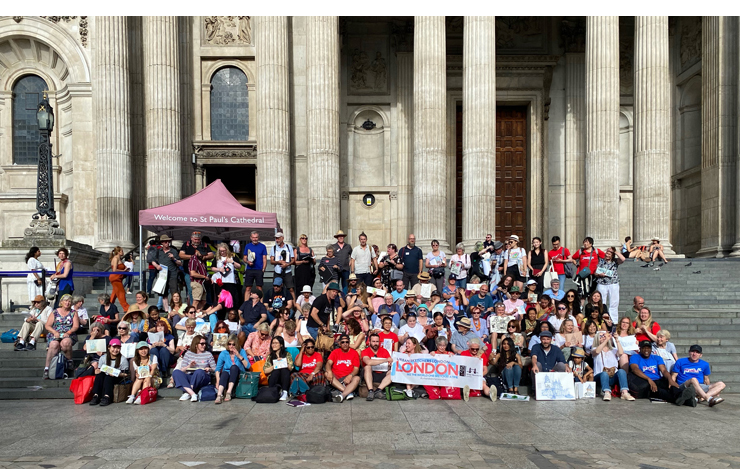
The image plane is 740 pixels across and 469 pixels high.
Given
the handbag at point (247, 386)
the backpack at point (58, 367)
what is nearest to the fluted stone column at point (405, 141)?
the handbag at point (247, 386)

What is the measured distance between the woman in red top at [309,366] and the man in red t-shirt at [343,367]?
0.18 metres

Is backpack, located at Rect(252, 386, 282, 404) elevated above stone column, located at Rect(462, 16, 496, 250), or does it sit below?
below

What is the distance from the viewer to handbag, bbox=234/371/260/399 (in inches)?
513

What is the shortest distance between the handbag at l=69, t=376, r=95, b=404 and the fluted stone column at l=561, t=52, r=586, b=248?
20.9m

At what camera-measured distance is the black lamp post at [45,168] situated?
20125 millimetres

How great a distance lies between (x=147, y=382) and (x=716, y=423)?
30.5ft

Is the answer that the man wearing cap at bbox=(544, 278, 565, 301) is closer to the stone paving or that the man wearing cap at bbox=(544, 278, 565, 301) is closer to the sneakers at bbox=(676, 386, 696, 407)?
the stone paving

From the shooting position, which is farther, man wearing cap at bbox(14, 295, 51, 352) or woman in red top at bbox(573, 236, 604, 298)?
woman in red top at bbox(573, 236, 604, 298)

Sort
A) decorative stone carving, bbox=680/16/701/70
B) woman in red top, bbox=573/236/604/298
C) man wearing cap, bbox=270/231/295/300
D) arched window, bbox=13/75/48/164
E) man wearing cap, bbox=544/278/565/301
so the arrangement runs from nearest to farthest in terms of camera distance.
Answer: man wearing cap, bbox=544/278/565/301 < man wearing cap, bbox=270/231/295/300 < woman in red top, bbox=573/236/604/298 < arched window, bbox=13/75/48/164 < decorative stone carving, bbox=680/16/701/70

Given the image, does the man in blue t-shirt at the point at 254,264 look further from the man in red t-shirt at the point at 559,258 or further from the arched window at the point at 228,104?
the arched window at the point at 228,104

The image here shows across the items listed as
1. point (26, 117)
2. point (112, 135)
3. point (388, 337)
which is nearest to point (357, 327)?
point (388, 337)

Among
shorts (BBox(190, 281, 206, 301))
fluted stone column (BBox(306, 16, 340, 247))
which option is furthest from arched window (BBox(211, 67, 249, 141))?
shorts (BBox(190, 281, 206, 301))
